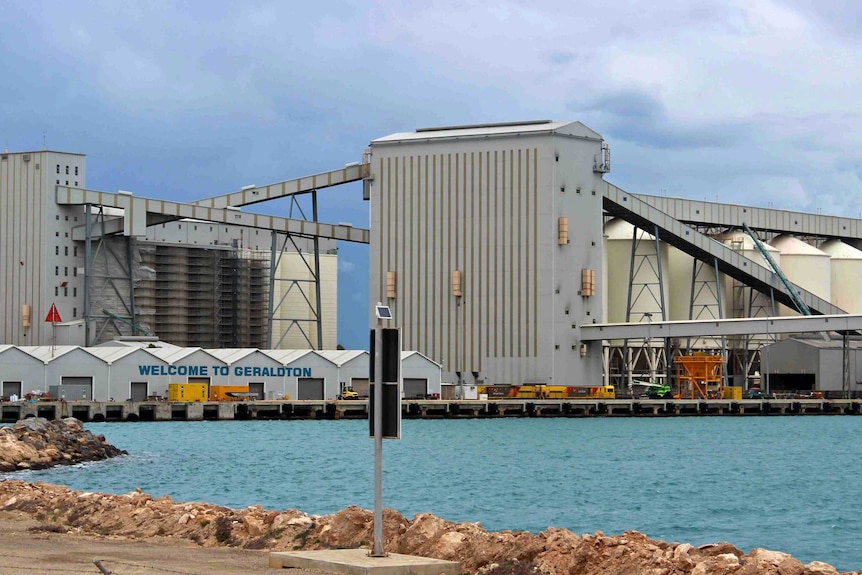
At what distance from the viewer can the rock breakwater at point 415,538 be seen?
16.6 metres

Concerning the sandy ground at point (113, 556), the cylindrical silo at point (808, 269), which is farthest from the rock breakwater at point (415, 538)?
the cylindrical silo at point (808, 269)

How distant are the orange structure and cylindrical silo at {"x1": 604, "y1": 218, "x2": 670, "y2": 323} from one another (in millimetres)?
7745

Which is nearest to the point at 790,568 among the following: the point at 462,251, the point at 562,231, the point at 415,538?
the point at 415,538

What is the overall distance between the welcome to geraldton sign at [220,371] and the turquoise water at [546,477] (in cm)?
948

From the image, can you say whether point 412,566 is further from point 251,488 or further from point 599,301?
point 599,301

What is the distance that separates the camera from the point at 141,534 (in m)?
20.9

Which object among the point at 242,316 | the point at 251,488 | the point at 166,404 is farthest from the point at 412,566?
the point at 242,316

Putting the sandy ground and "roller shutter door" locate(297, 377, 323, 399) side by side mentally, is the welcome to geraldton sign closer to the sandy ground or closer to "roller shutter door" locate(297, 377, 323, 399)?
"roller shutter door" locate(297, 377, 323, 399)

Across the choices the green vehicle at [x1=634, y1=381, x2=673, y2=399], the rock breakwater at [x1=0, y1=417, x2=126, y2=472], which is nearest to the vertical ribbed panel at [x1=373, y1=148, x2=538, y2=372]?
the green vehicle at [x1=634, y1=381, x2=673, y2=399]

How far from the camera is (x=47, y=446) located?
46938mm

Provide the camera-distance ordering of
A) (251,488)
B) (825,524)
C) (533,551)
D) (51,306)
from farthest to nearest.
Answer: (51,306), (251,488), (825,524), (533,551)

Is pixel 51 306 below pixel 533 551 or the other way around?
the other way around

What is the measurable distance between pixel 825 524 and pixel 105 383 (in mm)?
55014

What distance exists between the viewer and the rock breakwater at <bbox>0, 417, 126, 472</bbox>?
44031 mm
